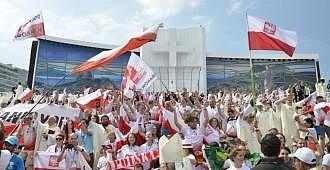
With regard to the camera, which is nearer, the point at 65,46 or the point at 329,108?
the point at 329,108

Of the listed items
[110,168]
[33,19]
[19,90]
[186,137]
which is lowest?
[110,168]

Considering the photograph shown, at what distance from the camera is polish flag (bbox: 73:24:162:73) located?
1075 centimetres

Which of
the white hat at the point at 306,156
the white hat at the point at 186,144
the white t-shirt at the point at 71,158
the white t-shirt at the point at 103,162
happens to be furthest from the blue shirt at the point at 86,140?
the white hat at the point at 306,156

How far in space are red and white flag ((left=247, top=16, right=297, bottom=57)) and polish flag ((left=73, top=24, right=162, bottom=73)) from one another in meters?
3.27

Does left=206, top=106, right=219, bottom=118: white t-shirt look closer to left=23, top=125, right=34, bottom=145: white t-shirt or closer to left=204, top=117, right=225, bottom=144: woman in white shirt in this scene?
left=204, top=117, right=225, bottom=144: woman in white shirt

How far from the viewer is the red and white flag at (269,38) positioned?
13141 mm

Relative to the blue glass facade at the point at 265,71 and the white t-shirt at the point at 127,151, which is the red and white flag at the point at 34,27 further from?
the blue glass facade at the point at 265,71

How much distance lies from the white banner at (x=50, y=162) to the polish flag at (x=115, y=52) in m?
2.27

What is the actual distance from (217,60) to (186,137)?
45.7 m

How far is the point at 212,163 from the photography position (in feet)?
27.5

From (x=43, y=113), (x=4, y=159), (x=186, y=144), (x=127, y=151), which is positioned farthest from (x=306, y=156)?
(x=43, y=113)

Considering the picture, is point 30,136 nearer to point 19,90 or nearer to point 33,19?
point 33,19

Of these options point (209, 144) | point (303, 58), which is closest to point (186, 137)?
point (209, 144)

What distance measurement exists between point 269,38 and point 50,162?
7353 mm
